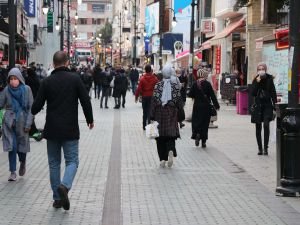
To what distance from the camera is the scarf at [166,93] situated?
492 inches

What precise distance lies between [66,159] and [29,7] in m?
46.1

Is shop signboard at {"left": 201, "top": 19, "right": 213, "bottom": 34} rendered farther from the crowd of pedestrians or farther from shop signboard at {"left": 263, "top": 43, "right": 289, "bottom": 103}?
the crowd of pedestrians

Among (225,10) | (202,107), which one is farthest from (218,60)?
(202,107)

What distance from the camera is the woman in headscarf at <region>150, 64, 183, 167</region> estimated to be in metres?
12.4

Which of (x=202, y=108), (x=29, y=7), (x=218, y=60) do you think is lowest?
(x=202, y=108)

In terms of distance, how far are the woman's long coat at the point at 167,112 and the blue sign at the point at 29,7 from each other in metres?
41.0

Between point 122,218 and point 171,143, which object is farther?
point 171,143

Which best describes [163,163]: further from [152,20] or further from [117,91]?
[152,20]

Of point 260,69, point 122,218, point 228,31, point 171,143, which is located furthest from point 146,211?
point 228,31

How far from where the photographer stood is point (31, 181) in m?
10.7

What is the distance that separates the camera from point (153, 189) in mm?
10141

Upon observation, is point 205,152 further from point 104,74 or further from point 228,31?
point 228,31

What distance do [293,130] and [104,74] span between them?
2385 cm

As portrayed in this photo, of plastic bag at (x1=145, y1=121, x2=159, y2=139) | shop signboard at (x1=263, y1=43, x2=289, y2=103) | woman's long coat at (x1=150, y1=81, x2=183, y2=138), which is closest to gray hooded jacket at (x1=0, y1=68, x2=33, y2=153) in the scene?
plastic bag at (x1=145, y1=121, x2=159, y2=139)
